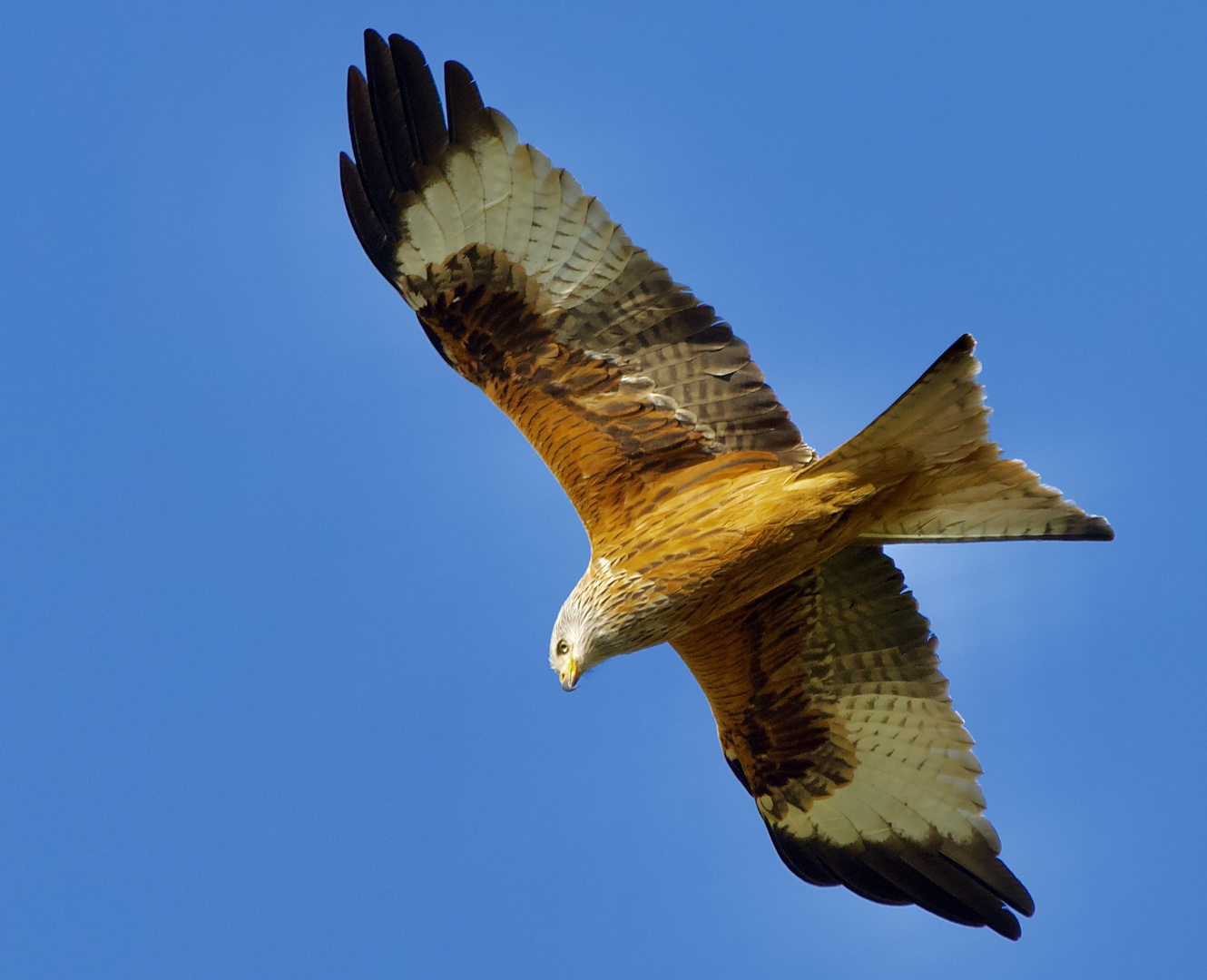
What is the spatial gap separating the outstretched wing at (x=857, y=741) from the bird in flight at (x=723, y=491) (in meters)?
0.01

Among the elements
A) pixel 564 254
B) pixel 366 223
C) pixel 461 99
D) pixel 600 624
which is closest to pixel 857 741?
pixel 600 624

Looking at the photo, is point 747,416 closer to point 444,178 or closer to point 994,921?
point 444,178

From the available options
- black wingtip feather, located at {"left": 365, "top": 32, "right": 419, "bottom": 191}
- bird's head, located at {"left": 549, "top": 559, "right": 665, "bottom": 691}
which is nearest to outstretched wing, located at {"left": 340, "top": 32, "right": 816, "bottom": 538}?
black wingtip feather, located at {"left": 365, "top": 32, "right": 419, "bottom": 191}

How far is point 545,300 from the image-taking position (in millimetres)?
7664

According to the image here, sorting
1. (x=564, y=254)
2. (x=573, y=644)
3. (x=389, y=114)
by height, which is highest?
(x=389, y=114)

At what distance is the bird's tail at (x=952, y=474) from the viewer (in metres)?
6.83

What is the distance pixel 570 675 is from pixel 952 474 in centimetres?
197

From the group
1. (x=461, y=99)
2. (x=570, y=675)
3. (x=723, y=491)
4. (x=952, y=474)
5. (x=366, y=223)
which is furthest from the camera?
(x=366, y=223)

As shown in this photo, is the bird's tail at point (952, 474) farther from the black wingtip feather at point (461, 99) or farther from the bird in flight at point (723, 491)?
the black wingtip feather at point (461, 99)

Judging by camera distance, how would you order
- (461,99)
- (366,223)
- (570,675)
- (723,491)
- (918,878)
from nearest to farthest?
(570,675) < (723,491) < (461,99) < (366,223) < (918,878)

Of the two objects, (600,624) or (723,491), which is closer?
(600,624)

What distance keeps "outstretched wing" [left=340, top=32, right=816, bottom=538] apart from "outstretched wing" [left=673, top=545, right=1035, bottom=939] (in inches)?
35.8

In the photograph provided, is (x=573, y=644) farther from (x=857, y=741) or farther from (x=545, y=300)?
(x=857, y=741)

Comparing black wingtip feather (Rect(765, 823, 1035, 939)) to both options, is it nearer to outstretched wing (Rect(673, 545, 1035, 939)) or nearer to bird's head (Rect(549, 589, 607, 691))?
outstretched wing (Rect(673, 545, 1035, 939))
